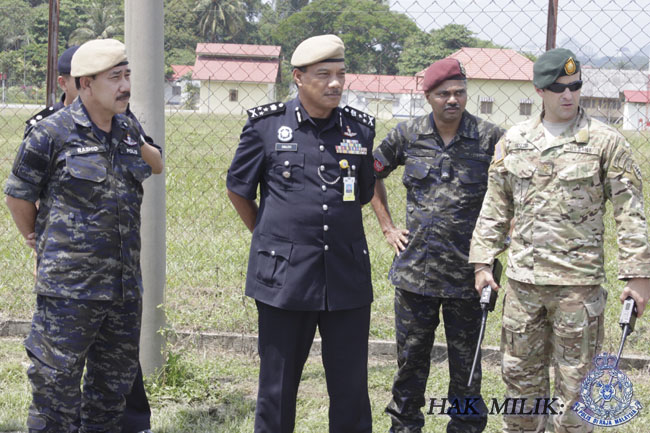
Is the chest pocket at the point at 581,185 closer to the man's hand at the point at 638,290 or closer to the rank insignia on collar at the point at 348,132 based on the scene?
the man's hand at the point at 638,290

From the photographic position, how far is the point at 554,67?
316 centimetres

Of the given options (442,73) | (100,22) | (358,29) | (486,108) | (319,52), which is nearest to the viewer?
(319,52)

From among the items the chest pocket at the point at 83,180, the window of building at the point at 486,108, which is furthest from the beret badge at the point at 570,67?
the chest pocket at the point at 83,180

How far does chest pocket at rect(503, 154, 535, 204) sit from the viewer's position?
326 centimetres

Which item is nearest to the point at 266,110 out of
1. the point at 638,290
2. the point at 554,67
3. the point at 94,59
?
the point at 94,59

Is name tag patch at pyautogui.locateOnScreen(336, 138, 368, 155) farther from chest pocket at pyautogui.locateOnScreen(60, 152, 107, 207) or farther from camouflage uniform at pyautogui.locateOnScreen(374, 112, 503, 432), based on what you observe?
chest pocket at pyautogui.locateOnScreen(60, 152, 107, 207)

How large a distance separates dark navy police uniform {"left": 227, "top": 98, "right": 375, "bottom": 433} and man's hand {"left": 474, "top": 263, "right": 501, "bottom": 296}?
0.50 metres

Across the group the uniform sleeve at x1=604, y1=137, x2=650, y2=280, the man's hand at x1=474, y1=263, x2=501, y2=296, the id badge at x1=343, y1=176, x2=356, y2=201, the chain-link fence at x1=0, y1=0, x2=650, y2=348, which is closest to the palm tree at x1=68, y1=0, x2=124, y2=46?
the chain-link fence at x1=0, y1=0, x2=650, y2=348

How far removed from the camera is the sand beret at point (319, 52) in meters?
3.17

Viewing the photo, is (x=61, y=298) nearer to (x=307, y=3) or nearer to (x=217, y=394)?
(x=217, y=394)

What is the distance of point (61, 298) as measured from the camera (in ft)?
10.6

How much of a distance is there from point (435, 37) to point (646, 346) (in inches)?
94.2

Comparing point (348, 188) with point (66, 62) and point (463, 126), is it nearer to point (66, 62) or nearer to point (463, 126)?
point (463, 126)

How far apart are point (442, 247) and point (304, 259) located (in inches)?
33.5
